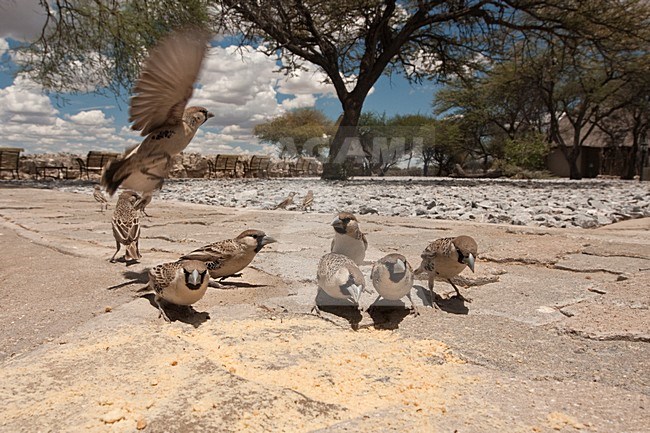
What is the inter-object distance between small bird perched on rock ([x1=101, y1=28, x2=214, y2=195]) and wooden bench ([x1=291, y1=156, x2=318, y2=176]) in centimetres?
1867

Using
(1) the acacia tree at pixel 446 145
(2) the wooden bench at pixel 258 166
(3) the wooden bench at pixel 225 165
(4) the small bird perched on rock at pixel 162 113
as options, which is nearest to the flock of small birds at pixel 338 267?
(4) the small bird perched on rock at pixel 162 113

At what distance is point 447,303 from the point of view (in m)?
2.92

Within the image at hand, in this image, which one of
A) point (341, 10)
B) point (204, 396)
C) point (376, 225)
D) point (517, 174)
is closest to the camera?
point (204, 396)

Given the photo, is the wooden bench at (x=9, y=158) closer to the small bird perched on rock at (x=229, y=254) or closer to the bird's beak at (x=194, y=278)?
the small bird perched on rock at (x=229, y=254)

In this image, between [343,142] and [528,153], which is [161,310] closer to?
[343,142]

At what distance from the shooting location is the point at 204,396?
1.58 metres

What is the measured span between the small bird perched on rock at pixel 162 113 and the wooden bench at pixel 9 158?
1838cm

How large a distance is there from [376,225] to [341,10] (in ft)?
34.4

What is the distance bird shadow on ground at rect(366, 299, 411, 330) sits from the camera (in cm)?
255

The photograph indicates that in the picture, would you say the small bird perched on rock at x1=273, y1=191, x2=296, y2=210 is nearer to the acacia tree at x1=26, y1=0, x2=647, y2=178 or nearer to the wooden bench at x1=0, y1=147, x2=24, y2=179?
the acacia tree at x1=26, y1=0, x2=647, y2=178

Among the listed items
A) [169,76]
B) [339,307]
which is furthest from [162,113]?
[339,307]

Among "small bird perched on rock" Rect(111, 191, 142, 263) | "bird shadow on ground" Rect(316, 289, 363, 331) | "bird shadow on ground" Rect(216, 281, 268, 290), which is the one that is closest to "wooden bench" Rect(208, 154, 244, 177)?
"small bird perched on rock" Rect(111, 191, 142, 263)

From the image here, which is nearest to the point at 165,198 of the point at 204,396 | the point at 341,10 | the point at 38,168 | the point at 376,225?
the point at 376,225

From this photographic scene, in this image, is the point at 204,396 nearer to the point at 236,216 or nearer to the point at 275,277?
the point at 275,277
